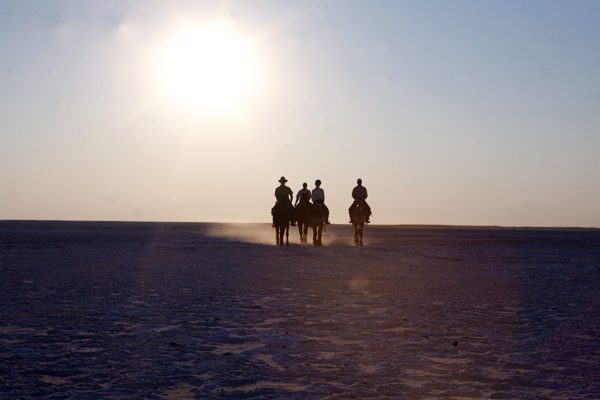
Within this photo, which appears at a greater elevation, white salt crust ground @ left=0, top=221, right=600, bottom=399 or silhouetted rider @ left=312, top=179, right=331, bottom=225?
silhouetted rider @ left=312, top=179, right=331, bottom=225

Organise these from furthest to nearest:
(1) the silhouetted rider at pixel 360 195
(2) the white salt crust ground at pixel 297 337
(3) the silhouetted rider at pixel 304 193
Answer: (3) the silhouetted rider at pixel 304 193 < (1) the silhouetted rider at pixel 360 195 < (2) the white salt crust ground at pixel 297 337

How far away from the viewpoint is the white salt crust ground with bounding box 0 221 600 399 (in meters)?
5.09

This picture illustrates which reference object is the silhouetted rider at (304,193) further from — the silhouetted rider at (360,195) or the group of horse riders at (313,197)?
the silhouetted rider at (360,195)

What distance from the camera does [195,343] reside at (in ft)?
22.1

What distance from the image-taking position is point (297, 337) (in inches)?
278

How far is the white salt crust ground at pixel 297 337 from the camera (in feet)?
16.7

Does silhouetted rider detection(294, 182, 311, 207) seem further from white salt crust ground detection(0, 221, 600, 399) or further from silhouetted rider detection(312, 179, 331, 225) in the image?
white salt crust ground detection(0, 221, 600, 399)

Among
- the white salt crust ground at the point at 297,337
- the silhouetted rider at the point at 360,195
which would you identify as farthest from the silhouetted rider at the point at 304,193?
the white salt crust ground at the point at 297,337

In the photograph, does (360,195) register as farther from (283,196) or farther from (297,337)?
(297,337)

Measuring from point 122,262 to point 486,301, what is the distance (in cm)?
1104

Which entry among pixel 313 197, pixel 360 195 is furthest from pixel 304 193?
pixel 360 195

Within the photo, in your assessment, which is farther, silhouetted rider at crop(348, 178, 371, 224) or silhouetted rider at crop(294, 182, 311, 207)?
silhouetted rider at crop(294, 182, 311, 207)

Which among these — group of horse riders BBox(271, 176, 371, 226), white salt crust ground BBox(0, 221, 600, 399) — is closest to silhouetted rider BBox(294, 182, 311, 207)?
group of horse riders BBox(271, 176, 371, 226)

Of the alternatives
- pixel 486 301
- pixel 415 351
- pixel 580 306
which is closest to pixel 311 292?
pixel 486 301
